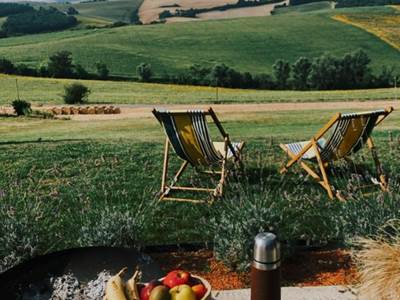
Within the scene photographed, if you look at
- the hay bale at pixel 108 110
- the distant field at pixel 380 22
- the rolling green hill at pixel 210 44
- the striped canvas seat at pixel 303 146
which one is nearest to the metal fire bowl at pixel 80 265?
the striped canvas seat at pixel 303 146

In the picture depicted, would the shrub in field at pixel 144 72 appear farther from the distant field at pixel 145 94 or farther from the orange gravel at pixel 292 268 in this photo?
the orange gravel at pixel 292 268

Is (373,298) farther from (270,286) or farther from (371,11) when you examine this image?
→ (371,11)

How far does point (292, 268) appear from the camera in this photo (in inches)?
138

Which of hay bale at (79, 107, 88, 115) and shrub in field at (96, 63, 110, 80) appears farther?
shrub in field at (96, 63, 110, 80)

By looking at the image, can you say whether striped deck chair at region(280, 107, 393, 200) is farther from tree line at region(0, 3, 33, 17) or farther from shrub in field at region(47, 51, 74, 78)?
tree line at region(0, 3, 33, 17)

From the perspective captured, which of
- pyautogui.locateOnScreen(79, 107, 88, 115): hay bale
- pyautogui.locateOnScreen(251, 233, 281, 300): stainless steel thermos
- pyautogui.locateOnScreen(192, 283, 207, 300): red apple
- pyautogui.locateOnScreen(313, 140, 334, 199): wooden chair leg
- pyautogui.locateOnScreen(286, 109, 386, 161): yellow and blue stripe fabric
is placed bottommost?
pyautogui.locateOnScreen(79, 107, 88, 115): hay bale

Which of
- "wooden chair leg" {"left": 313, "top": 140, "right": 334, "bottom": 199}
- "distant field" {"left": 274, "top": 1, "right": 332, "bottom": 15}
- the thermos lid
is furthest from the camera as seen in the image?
"distant field" {"left": 274, "top": 1, "right": 332, "bottom": 15}

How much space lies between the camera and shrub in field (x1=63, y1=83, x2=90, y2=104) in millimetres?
17906

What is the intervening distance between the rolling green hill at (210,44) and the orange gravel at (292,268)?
24331 millimetres

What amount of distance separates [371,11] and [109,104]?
26.4m

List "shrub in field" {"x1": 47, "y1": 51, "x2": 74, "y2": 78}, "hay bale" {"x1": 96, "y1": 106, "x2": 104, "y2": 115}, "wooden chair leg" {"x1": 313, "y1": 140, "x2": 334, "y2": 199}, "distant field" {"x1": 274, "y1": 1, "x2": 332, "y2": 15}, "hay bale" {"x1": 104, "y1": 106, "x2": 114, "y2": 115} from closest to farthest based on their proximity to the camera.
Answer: "wooden chair leg" {"x1": 313, "y1": 140, "x2": 334, "y2": 199}, "hay bale" {"x1": 96, "y1": 106, "x2": 104, "y2": 115}, "hay bale" {"x1": 104, "y1": 106, "x2": 114, "y2": 115}, "shrub in field" {"x1": 47, "y1": 51, "x2": 74, "y2": 78}, "distant field" {"x1": 274, "y1": 1, "x2": 332, "y2": 15}

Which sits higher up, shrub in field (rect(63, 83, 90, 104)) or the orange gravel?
the orange gravel

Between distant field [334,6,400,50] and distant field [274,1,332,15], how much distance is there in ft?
12.6

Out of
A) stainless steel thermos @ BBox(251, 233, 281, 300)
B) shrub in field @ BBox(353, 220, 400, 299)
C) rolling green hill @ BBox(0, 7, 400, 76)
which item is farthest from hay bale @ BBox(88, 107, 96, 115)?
stainless steel thermos @ BBox(251, 233, 281, 300)
